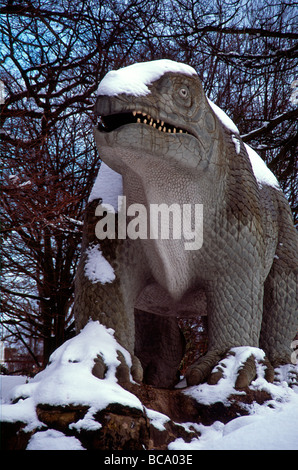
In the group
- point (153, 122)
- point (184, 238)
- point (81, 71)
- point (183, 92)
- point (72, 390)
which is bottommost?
point (72, 390)

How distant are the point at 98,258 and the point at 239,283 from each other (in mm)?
758

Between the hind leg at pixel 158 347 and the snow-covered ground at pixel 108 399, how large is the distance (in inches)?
38.2

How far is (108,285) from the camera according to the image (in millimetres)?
2670

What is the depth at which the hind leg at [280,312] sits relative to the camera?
10.6 feet

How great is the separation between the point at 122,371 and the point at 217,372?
1.55 ft

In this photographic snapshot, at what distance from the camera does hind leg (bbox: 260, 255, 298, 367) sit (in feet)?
10.6

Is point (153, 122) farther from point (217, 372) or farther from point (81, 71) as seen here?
point (81, 71)

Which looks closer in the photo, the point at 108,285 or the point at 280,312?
the point at 108,285

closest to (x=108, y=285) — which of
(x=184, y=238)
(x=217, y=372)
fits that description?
(x=184, y=238)

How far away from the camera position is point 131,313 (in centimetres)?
272

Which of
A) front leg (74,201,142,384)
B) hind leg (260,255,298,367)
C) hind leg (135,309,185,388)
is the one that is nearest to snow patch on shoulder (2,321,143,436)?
front leg (74,201,142,384)

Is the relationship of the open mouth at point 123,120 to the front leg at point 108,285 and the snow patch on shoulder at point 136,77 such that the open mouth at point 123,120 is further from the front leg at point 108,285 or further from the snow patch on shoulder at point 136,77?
the front leg at point 108,285

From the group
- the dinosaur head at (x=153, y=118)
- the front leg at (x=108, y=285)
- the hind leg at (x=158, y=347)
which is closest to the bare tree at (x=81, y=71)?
the hind leg at (x=158, y=347)
